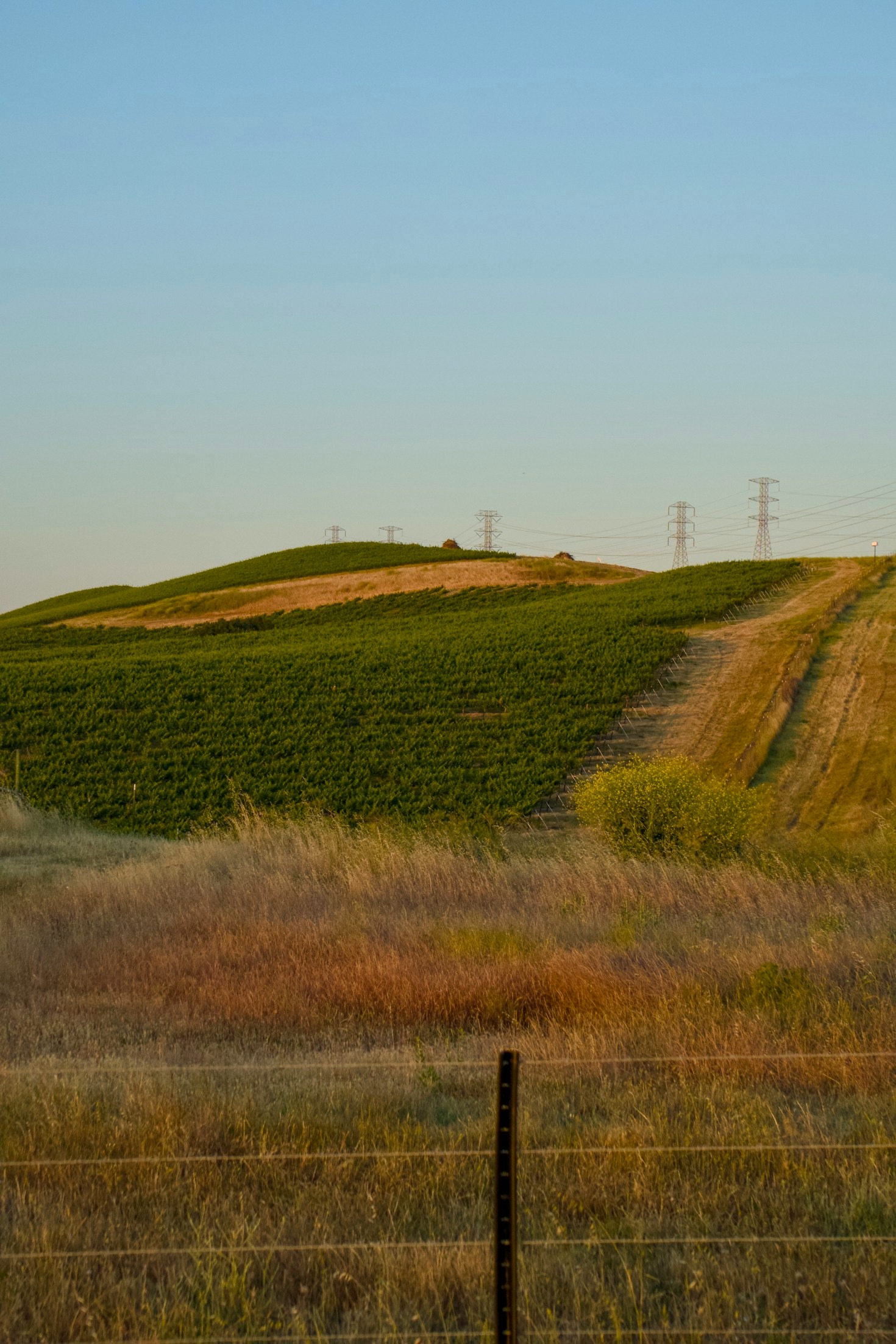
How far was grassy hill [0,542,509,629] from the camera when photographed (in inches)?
3629

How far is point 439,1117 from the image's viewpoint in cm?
587

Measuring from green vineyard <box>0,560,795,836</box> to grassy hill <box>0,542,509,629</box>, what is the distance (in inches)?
1340

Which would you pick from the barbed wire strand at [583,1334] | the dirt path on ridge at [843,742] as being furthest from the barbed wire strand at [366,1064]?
the dirt path on ridge at [843,742]

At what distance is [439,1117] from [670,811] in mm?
11922

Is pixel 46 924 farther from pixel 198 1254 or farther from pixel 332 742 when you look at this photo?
pixel 332 742

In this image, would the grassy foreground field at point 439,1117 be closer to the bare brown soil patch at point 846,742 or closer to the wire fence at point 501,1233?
the wire fence at point 501,1233

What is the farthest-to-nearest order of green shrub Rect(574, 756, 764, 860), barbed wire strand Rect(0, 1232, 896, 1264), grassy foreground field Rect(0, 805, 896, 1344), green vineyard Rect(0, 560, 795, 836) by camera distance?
green vineyard Rect(0, 560, 795, 836) → green shrub Rect(574, 756, 764, 860) → barbed wire strand Rect(0, 1232, 896, 1264) → grassy foreground field Rect(0, 805, 896, 1344)

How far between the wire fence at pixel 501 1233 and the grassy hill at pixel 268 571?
8342 cm

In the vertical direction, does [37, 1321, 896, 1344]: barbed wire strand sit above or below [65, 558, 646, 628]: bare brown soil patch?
below

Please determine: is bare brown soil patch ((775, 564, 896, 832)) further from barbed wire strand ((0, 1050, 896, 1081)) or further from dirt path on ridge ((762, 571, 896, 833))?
barbed wire strand ((0, 1050, 896, 1081))

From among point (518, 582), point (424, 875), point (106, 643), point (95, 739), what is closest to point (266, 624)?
point (106, 643)

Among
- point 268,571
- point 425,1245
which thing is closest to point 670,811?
point 425,1245

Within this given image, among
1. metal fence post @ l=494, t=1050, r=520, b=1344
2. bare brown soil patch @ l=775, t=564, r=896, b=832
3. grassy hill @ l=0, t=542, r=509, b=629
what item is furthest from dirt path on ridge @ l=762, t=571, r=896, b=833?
grassy hill @ l=0, t=542, r=509, b=629

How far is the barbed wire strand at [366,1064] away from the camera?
20.0 feet
